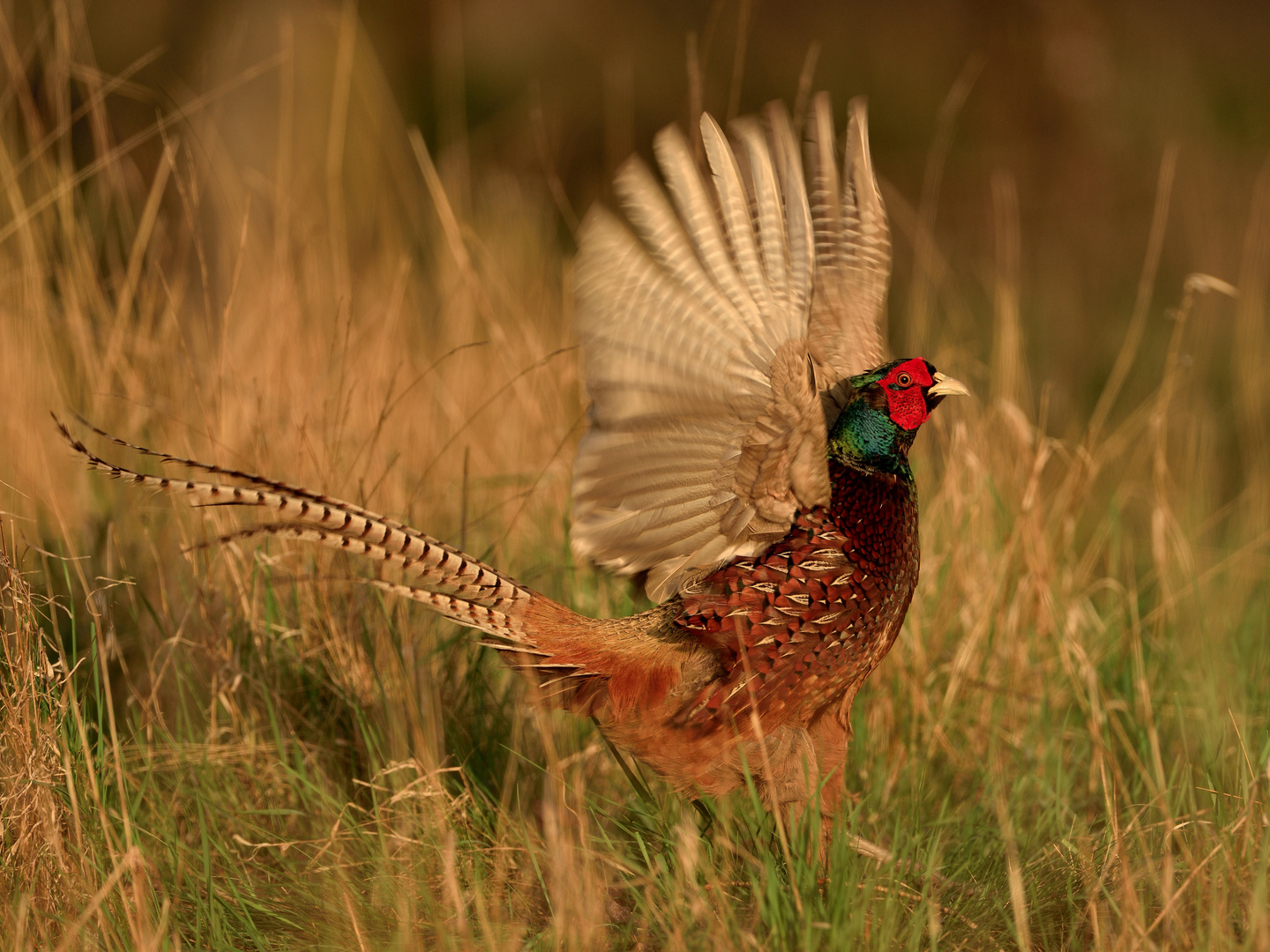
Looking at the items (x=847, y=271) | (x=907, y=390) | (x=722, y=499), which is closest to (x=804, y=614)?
(x=722, y=499)

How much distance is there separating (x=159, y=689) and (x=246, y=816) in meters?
0.56

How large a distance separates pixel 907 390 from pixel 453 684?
1455 mm

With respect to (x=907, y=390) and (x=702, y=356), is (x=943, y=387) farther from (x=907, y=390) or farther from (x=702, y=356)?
(x=702, y=356)

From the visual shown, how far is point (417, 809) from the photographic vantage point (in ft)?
9.40

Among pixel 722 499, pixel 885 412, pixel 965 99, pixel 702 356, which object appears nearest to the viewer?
pixel 702 356

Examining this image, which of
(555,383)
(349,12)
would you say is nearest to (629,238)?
(555,383)

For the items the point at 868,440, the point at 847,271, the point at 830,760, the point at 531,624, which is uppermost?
the point at 847,271

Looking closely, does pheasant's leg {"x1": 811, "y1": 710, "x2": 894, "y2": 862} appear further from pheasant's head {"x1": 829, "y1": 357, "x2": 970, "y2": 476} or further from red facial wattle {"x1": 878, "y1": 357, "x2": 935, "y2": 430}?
red facial wattle {"x1": 878, "y1": 357, "x2": 935, "y2": 430}

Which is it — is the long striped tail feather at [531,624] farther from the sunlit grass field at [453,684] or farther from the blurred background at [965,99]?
the blurred background at [965,99]

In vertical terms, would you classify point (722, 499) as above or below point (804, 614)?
above

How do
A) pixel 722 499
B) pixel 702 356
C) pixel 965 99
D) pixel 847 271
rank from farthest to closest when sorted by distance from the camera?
pixel 965 99
pixel 847 271
pixel 722 499
pixel 702 356

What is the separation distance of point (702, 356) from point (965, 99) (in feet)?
22.0

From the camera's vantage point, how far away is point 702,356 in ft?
8.26

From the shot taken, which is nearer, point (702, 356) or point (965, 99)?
point (702, 356)
